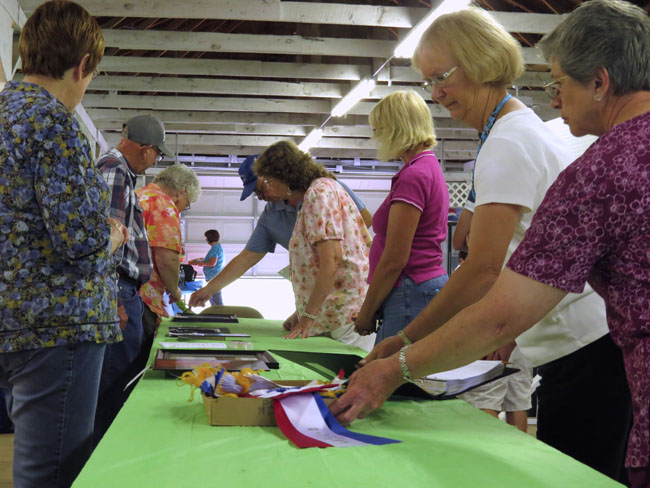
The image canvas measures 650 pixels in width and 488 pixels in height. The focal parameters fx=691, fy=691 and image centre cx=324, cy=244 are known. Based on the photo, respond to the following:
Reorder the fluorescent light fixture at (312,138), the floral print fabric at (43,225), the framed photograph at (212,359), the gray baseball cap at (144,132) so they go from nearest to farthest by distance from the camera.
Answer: the floral print fabric at (43,225) → the framed photograph at (212,359) → the gray baseball cap at (144,132) → the fluorescent light fixture at (312,138)

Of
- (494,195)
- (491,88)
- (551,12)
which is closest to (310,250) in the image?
(491,88)

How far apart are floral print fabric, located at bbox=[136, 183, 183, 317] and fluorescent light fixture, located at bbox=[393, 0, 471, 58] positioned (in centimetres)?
213

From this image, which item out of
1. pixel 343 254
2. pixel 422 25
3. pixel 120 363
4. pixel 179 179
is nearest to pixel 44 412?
pixel 120 363

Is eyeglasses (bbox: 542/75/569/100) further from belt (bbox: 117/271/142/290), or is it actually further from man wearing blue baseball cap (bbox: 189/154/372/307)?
man wearing blue baseball cap (bbox: 189/154/372/307)

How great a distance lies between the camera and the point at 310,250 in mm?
3010

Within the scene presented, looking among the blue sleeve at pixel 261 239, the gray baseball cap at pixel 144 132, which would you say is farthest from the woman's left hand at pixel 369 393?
the blue sleeve at pixel 261 239

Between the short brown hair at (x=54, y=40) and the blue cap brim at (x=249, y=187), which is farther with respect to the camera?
the blue cap brim at (x=249, y=187)

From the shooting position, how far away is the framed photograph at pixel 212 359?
1769 millimetres

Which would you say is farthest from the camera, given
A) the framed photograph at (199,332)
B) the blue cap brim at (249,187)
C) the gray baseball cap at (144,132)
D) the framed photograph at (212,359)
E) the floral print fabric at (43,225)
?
the blue cap brim at (249,187)

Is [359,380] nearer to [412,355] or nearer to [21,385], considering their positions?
[412,355]

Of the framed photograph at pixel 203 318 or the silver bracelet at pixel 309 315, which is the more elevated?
the silver bracelet at pixel 309 315

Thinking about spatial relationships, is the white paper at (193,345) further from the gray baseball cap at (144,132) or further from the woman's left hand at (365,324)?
the gray baseball cap at (144,132)

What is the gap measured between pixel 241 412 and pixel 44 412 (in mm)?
451

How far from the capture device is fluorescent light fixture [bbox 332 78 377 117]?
24.2 feet
